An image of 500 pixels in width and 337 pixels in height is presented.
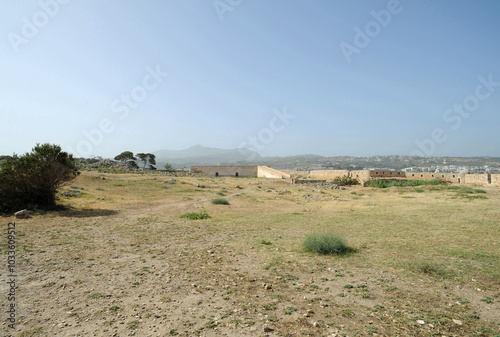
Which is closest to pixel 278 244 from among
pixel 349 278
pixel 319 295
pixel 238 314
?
pixel 349 278

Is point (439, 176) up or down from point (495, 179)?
down

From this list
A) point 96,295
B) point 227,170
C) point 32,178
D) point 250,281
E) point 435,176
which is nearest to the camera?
point 96,295

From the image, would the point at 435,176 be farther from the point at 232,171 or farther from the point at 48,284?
the point at 232,171

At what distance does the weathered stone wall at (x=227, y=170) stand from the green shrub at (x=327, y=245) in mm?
54932

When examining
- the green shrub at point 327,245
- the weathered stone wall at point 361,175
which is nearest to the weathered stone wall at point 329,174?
the weathered stone wall at point 361,175

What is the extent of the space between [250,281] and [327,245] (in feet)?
9.87

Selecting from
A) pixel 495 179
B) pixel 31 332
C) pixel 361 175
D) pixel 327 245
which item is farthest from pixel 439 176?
pixel 31 332

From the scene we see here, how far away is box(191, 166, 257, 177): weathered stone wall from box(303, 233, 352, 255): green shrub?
54932 millimetres

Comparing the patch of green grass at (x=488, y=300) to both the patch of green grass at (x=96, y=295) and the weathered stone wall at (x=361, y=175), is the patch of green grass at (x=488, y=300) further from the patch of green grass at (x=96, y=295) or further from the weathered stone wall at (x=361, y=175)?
the weathered stone wall at (x=361, y=175)

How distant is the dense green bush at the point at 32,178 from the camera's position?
13062 mm

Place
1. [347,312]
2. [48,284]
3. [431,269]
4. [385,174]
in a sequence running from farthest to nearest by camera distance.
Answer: [385,174]
[431,269]
[48,284]
[347,312]

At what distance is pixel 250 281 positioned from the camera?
547cm

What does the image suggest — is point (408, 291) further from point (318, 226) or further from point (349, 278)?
point (318, 226)

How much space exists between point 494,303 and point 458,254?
291 centimetres
